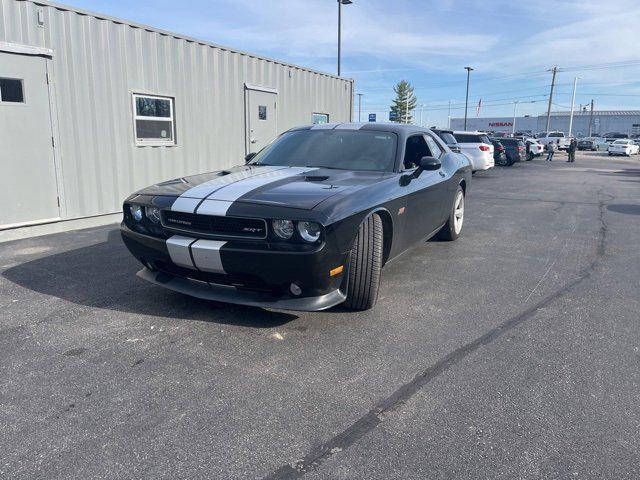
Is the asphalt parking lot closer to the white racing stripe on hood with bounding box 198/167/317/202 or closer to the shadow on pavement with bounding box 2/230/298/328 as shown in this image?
the shadow on pavement with bounding box 2/230/298/328

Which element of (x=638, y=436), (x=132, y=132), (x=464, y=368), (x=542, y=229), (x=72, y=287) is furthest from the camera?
(x=132, y=132)

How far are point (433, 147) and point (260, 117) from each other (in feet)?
20.5

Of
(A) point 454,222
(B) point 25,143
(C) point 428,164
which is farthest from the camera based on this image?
(B) point 25,143

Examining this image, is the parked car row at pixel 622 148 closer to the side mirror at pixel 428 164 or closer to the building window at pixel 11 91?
the side mirror at pixel 428 164

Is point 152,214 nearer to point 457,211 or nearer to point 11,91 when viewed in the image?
point 457,211

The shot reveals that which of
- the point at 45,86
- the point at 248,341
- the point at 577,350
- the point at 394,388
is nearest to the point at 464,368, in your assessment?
the point at 394,388

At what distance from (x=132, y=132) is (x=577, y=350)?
749cm

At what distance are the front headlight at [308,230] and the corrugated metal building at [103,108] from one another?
5549mm

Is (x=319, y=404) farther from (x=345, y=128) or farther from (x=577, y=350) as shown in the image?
(x=345, y=128)

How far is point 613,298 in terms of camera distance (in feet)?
14.8

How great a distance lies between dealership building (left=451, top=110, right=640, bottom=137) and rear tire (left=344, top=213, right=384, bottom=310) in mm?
89939

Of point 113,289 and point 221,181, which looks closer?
point 221,181

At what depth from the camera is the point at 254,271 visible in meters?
3.28

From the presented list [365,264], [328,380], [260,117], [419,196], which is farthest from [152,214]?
[260,117]
